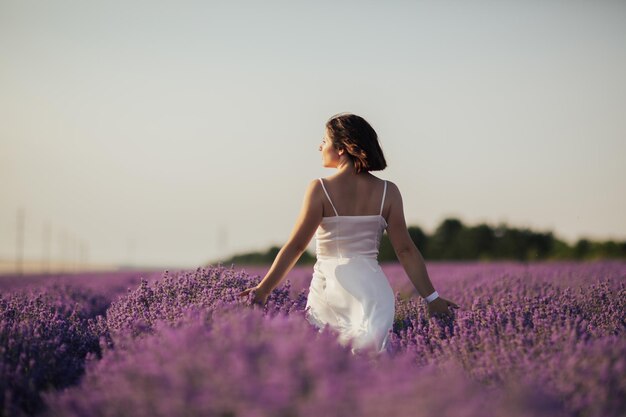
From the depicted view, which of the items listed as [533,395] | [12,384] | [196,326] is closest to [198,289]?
[12,384]

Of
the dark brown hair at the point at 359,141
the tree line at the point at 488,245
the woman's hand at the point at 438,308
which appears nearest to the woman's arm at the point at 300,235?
the dark brown hair at the point at 359,141

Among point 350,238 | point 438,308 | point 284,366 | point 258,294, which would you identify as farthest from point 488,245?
point 284,366

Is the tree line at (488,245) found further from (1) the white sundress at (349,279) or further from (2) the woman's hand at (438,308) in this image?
(1) the white sundress at (349,279)

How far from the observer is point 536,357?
2924 millimetres

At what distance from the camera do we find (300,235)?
3738 millimetres

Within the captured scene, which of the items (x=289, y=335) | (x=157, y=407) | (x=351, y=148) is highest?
(x=351, y=148)

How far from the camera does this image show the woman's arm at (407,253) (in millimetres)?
3930

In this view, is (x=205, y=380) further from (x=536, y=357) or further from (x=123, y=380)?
(x=536, y=357)

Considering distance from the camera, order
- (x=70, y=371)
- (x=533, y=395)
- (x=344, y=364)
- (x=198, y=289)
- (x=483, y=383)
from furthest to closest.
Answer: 1. (x=198, y=289)
2. (x=70, y=371)
3. (x=483, y=383)
4. (x=344, y=364)
5. (x=533, y=395)

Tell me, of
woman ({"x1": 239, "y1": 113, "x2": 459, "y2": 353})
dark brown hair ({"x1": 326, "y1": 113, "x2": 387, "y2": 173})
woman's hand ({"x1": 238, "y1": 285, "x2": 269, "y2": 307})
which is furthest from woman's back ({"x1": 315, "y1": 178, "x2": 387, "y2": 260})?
woman's hand ({"x1": 238, "y1": 285, "x2": 269, "y2": 307})

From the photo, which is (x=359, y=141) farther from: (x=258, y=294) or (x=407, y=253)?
(x=258, y=294)

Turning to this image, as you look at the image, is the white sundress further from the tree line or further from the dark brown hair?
the tree line

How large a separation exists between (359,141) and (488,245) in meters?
32.3

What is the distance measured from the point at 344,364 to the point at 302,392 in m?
0.20
